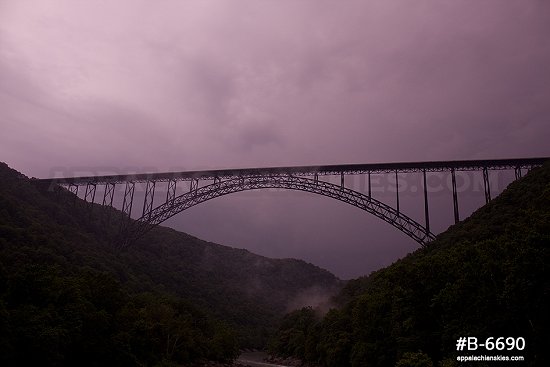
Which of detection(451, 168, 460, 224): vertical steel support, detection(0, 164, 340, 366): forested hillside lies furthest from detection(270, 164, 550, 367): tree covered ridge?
detection(0, 164, 340, 366): forested hillside

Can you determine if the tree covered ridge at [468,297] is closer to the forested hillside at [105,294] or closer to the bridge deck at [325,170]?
the bridge deck at [325,170]

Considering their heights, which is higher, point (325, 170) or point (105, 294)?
point (325, 170)

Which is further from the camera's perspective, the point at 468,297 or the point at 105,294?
the point at 105,294

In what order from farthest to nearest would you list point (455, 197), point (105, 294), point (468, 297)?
1. point (455, 197)
2. point (105, 294)
3. point (468, 297)

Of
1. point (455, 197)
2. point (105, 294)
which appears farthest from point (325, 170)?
point (105, 294)

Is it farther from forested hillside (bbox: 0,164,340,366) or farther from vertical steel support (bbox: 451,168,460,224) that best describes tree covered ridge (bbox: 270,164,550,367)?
forested hillside (bbox: 0,164,340,366)

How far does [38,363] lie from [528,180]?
43.9 metres

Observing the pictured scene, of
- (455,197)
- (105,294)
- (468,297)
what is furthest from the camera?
(455,197)

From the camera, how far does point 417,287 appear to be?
92.4 ft

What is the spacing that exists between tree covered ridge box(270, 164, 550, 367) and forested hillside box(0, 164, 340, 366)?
53.5 ft

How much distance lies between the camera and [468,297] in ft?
76.0

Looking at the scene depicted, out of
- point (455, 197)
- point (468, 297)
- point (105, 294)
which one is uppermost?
point (455, 197)

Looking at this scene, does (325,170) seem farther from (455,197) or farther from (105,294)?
(105,294)

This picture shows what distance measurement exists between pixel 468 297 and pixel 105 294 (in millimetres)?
24236
